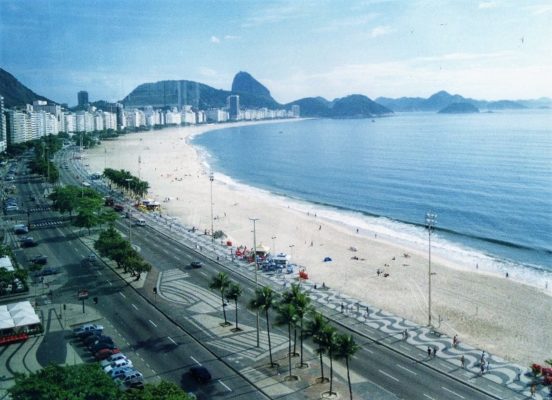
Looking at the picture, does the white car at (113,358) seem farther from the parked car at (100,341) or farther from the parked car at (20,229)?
the parked car at (20,229)

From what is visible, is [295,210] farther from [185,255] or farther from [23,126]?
[23,126]

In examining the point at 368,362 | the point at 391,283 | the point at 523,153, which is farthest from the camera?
the point at 523,153

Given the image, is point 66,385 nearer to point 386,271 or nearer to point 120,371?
point 120,371

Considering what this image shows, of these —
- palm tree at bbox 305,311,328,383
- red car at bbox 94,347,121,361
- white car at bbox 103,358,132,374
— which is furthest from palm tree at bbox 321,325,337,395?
red car at bbox 94,347,121,361

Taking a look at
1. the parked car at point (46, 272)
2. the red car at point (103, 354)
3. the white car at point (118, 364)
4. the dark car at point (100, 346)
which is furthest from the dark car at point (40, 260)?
the white car at point (118, 364)

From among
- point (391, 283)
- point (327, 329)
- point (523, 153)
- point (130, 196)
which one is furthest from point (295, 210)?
point (523, 153)

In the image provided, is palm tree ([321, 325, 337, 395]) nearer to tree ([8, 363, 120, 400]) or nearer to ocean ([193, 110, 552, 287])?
tree ([8, 363, 120, 400])

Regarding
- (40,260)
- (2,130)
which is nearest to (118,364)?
(40,260)
